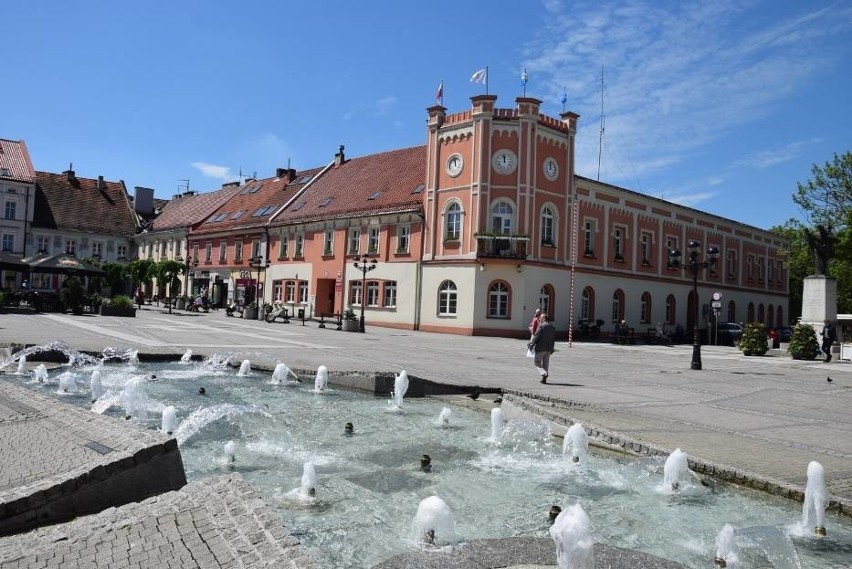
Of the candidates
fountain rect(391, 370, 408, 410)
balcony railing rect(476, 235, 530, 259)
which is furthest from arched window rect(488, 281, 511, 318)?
fountain rect(391, 370, 408, 410)

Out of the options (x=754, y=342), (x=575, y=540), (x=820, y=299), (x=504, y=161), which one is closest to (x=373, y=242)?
(x=504, y=161)

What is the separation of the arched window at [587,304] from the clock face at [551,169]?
751 cm

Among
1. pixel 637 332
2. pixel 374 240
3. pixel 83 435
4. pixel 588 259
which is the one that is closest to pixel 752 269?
pixel 637 332

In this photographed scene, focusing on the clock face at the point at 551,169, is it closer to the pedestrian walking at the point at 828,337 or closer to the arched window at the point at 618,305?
the arched window at the point at 618,305

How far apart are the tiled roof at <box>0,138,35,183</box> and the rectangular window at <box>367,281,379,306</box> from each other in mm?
36986

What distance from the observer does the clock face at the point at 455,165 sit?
3756cm

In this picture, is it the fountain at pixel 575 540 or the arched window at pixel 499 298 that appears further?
the arched window at pixel 499 298

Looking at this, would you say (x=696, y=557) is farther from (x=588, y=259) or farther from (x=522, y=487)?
(x=588, y=259)

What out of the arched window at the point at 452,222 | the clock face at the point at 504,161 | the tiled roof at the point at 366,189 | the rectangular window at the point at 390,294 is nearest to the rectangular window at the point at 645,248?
the clock face at the point at 504,161

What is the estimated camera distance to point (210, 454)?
300 inches

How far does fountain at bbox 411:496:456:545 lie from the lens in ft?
16.1

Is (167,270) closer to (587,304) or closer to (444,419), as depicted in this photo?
(587,304)

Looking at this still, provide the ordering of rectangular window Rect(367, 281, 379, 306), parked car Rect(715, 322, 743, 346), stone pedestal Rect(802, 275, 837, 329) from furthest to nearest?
parked car Rect(715, 322, 743, 346) → rectangular window Rect(367, 281, 379, 306) → stone pedestal Rect(802, 275, 837, 329)

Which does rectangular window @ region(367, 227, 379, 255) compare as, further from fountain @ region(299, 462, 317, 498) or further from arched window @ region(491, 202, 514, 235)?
fountain @ region(299, 462, 317, 498)
